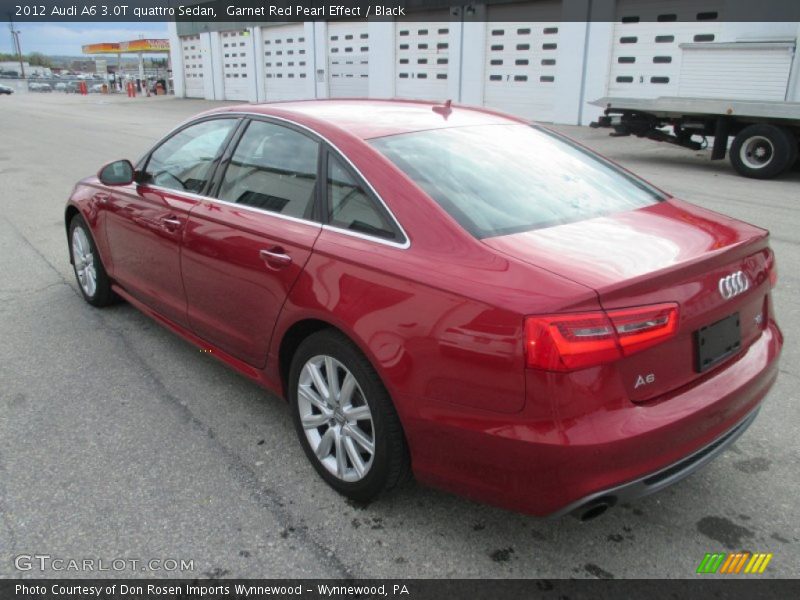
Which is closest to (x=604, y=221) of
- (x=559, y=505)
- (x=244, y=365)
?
(x=559, y=505)

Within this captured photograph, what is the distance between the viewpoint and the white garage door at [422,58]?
22547 millimetres

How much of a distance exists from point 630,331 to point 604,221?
76cm

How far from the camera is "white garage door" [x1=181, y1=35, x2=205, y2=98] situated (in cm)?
3612

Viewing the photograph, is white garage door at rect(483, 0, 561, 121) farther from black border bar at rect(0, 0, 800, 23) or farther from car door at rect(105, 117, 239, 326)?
car door at rect(105, 117, 239, 326)

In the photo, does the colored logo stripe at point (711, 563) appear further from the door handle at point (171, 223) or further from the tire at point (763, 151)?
the tire at point (763, 151)

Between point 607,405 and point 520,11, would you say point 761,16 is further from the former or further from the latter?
point 607,405

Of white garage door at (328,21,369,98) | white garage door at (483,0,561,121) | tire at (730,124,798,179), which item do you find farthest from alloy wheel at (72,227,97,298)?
white garage door at (328,21,369,98)

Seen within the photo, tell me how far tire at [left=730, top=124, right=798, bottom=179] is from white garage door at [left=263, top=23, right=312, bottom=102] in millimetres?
19449

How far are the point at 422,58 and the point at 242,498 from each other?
22338mm

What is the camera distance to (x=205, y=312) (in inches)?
140

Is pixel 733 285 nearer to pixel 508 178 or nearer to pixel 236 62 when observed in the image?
pixel 508 178

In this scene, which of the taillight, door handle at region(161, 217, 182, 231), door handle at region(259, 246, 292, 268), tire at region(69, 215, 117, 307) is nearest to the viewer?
the taillight

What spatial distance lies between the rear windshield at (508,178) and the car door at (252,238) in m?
0.46

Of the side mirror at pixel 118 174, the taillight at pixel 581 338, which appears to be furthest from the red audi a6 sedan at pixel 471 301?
the side mirror at pixel 118 174
